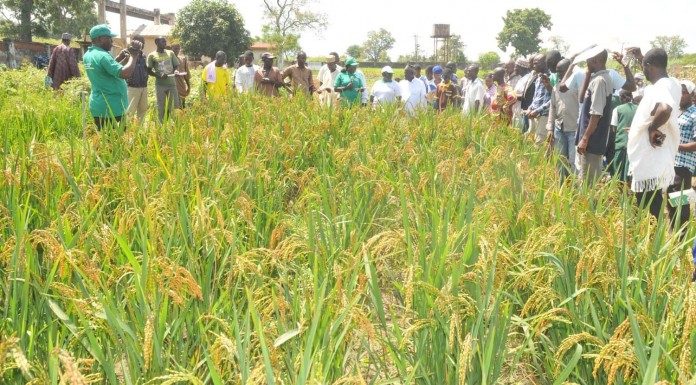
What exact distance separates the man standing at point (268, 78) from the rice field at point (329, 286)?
615 cm

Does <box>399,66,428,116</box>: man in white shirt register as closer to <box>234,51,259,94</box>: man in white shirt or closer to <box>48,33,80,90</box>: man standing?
<box>234,51,259,94</box>: man in white shirt

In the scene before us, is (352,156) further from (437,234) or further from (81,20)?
(81,20)

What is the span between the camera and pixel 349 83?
9523mm

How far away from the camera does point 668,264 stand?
2221 mm

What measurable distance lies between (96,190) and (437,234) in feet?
4.79

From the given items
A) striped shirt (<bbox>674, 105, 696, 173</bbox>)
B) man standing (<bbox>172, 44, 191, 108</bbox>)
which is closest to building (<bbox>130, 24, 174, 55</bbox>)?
man standing (<bbox>172, 44, 191, 108</bbox>)

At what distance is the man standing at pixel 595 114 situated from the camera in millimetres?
5316

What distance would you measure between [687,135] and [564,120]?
3.92ft

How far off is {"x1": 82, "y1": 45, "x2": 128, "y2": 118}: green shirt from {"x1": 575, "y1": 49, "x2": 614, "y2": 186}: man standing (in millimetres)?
3819

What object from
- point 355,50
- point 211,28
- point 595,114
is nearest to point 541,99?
point 595,114

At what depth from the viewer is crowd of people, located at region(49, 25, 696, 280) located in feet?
13.9

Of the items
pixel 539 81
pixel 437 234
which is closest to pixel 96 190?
pixel 437 234

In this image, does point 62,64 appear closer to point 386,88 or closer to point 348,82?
point 348,82

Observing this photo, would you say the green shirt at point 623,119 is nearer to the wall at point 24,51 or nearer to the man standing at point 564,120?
the man standing at point 564,120
